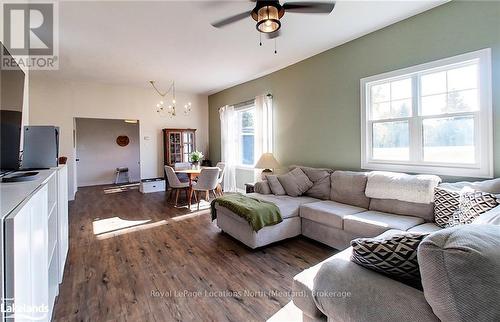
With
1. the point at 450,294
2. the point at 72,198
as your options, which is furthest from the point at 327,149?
the point at 72,198

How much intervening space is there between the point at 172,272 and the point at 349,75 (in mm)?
3603

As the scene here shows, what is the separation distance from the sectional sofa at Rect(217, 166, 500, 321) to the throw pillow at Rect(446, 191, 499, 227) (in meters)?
0.29

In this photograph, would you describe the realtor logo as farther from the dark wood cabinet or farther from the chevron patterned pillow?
the chevron patterned pillow

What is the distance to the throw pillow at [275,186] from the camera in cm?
388

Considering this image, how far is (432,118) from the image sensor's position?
296 centimetres

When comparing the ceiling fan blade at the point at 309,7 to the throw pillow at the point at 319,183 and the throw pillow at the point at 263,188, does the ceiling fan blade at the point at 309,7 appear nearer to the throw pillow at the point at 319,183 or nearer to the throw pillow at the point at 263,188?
the throw pillow at the point at 319,183

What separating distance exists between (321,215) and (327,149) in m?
1.45

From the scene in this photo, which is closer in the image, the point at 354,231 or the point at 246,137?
the point at 354,231

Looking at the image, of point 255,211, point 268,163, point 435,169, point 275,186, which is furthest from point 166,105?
point 435,169

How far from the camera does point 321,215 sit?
3.06 metres

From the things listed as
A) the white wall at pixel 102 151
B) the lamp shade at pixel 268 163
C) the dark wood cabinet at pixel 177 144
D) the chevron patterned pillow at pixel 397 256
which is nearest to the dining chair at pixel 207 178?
the lamp shade at pixel 268 163

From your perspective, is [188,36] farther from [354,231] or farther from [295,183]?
[354,231]

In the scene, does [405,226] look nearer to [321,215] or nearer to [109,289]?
[321,215]

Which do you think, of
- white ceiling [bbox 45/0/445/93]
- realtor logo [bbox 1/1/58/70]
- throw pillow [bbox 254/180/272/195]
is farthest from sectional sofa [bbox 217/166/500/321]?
realtor logo [bbox 1/1/58/70]
